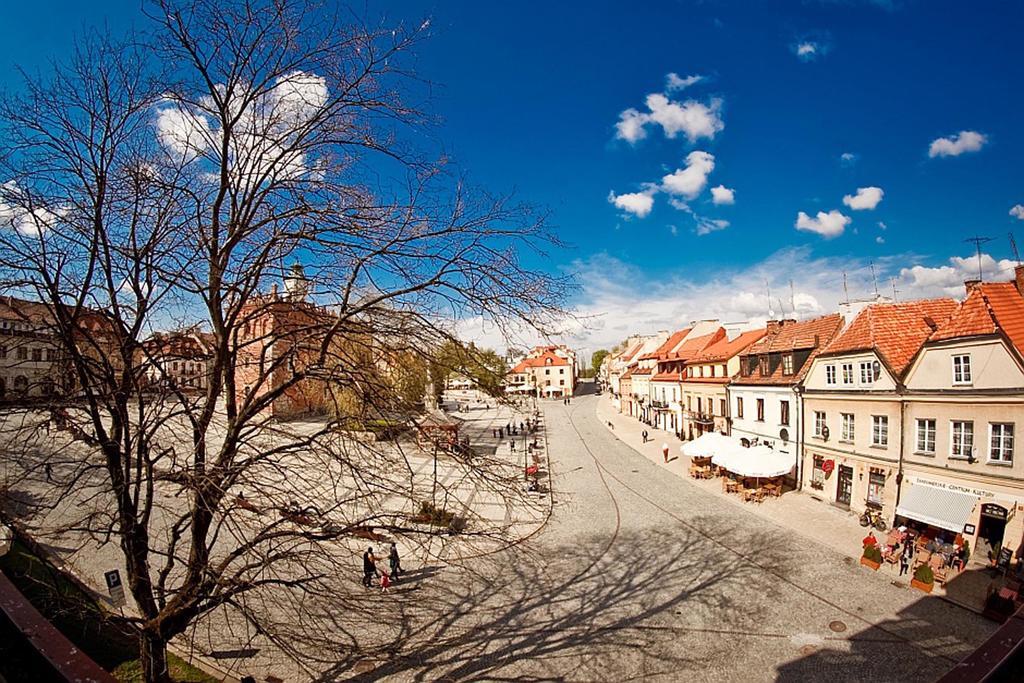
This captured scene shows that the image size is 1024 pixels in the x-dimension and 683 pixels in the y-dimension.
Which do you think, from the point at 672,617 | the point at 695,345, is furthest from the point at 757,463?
the point at 695,345

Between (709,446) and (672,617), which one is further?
(709,446)

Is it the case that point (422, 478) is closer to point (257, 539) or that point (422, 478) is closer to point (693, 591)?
point (257, 539)

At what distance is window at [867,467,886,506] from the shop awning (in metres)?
1.17

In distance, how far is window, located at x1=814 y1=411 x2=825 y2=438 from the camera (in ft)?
73.4

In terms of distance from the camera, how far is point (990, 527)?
51.4ft

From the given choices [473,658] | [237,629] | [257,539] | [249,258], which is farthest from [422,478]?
[237,629]

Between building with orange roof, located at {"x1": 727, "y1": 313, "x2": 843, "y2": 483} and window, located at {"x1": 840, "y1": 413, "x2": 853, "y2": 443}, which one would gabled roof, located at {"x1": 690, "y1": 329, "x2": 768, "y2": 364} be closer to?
building with orange roof, located at {"x1": 727, "y1": 313, "x2": 843, "y2": 483}

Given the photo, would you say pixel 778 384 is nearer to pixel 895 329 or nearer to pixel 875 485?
pixel 895 329

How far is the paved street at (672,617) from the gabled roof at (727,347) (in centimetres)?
1726

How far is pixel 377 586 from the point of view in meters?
13.2

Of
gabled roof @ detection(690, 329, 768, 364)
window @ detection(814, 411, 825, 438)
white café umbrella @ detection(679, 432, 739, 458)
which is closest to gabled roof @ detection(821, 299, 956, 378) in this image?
window @ detection(814, 411, 825, 438)

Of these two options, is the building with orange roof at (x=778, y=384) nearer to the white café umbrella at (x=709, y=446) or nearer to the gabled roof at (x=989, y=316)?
the white café umbrella at (x=709, y=446)

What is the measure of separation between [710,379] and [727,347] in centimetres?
257

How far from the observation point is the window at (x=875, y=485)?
62.3ft
